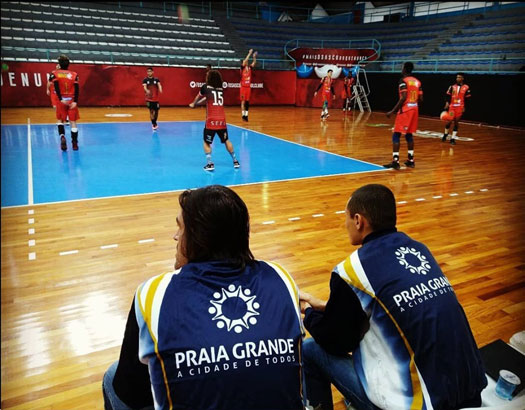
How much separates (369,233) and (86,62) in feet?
56.6

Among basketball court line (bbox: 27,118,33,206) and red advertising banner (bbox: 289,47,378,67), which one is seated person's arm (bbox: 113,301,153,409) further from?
red advertising banner (bbox: 289,47,378,67)

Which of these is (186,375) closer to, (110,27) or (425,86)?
(425,86)

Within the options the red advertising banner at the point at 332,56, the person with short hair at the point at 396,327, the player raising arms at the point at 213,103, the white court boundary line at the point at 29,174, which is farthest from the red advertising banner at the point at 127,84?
the person with short hair at the point at 396,327

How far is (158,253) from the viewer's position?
3945 millimetres

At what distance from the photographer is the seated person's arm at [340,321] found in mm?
1576

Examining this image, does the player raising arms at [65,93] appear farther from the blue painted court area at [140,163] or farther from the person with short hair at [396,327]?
the person with short hair at [396,327]

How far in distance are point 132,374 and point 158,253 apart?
2.68 metres

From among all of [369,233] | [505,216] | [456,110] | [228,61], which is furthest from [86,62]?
[369,233]

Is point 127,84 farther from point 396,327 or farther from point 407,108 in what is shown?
point 396,327

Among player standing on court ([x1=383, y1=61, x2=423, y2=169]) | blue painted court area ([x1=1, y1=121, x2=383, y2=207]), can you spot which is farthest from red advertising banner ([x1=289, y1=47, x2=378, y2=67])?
player standing on court ([x1=383, y1=61, x2=423, y2=169])

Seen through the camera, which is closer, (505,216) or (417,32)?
(505,216)

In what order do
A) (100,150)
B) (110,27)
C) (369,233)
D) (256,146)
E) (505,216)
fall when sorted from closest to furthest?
(369,233) → (505,216) → (100,150) → (256,146) → (110,27)

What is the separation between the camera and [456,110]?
10836 millimetres

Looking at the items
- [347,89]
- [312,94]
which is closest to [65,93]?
[347,89]
